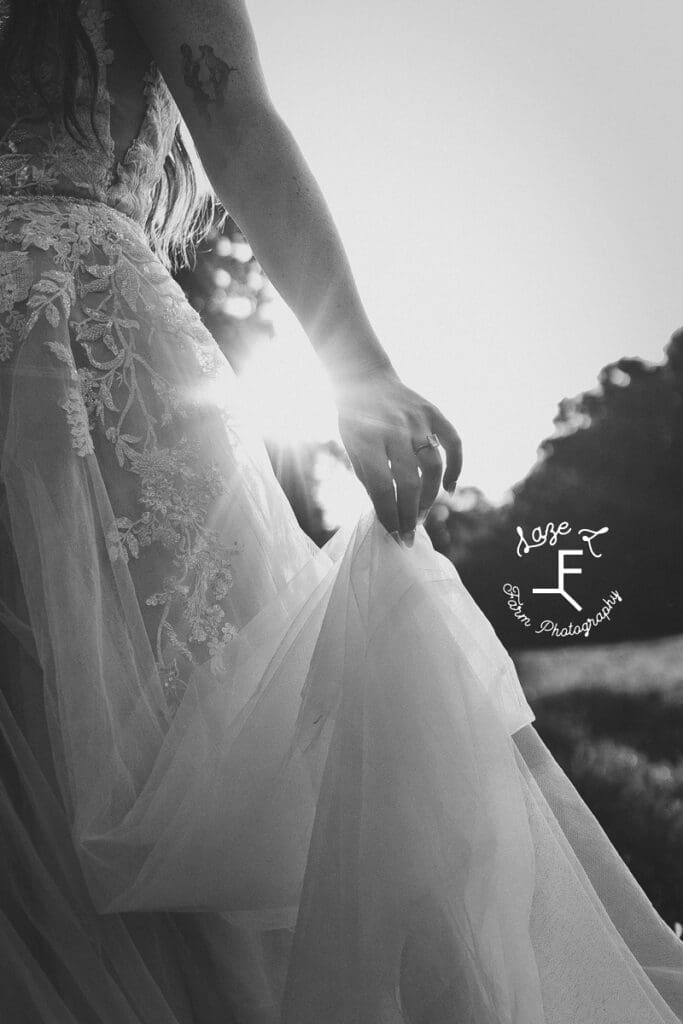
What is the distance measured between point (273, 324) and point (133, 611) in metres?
5.11

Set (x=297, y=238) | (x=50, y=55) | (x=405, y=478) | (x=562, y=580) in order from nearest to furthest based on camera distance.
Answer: (x=405, y=478) → (x=297, y=238) → (x=50, y=55) → (x=562, y=580)

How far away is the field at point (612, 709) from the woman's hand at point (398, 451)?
194 inches

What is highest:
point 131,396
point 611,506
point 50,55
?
point 50,55

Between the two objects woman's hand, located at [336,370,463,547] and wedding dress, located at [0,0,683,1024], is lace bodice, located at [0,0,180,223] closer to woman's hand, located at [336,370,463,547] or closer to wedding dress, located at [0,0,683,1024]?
wedding dress, located at [0,0,683,1024]

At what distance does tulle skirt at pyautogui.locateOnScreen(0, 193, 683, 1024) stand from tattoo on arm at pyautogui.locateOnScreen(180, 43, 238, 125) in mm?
203

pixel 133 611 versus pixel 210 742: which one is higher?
pixel 133 611

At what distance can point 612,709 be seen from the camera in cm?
649

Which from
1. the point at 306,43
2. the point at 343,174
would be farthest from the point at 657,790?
the point at 306,43

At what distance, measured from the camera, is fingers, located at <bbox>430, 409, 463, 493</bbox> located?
92 centimetres

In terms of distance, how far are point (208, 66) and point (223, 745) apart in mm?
830

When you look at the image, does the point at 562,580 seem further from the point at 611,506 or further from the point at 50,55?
the point at 50,55

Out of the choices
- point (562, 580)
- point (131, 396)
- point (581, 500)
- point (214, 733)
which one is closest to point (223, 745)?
point (214, 733)

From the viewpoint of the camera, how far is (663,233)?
31.9 feet

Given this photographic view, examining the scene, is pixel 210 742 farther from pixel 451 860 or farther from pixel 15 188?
pixel 15 188
